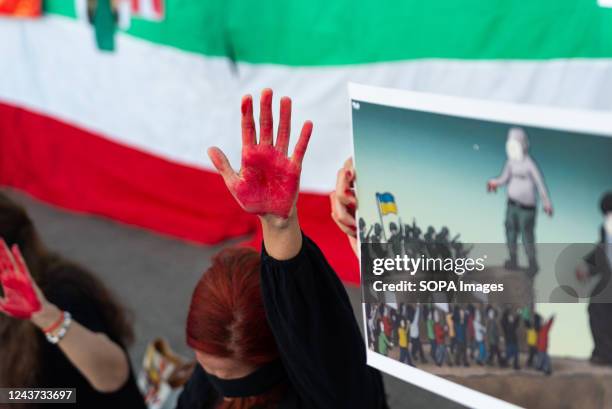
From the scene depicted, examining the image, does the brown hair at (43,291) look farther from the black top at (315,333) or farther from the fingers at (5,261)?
the black top at (315,333)

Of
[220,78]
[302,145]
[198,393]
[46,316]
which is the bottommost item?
[198,393]

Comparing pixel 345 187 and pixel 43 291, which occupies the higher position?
pixel 345 187

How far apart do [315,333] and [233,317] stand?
0.13m

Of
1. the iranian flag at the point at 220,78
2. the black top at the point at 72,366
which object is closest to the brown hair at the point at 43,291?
the black top at the point at 72,366

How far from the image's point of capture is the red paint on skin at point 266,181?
2.71 ft

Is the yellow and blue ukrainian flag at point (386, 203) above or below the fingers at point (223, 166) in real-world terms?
below

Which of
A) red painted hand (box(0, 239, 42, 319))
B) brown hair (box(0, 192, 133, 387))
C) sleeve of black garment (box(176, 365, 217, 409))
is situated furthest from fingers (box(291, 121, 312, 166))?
brown hair (box(0, 192, 133, 387))

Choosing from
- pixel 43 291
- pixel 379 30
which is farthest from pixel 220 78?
pixel 43 291

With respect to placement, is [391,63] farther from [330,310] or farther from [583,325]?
[583,325]

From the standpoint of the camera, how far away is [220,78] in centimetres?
269

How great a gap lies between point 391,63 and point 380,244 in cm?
141

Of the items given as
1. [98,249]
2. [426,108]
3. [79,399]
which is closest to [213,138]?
[98,249]

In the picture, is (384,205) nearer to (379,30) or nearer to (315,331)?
(315,331)

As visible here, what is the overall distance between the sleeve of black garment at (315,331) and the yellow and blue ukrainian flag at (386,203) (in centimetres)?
10
